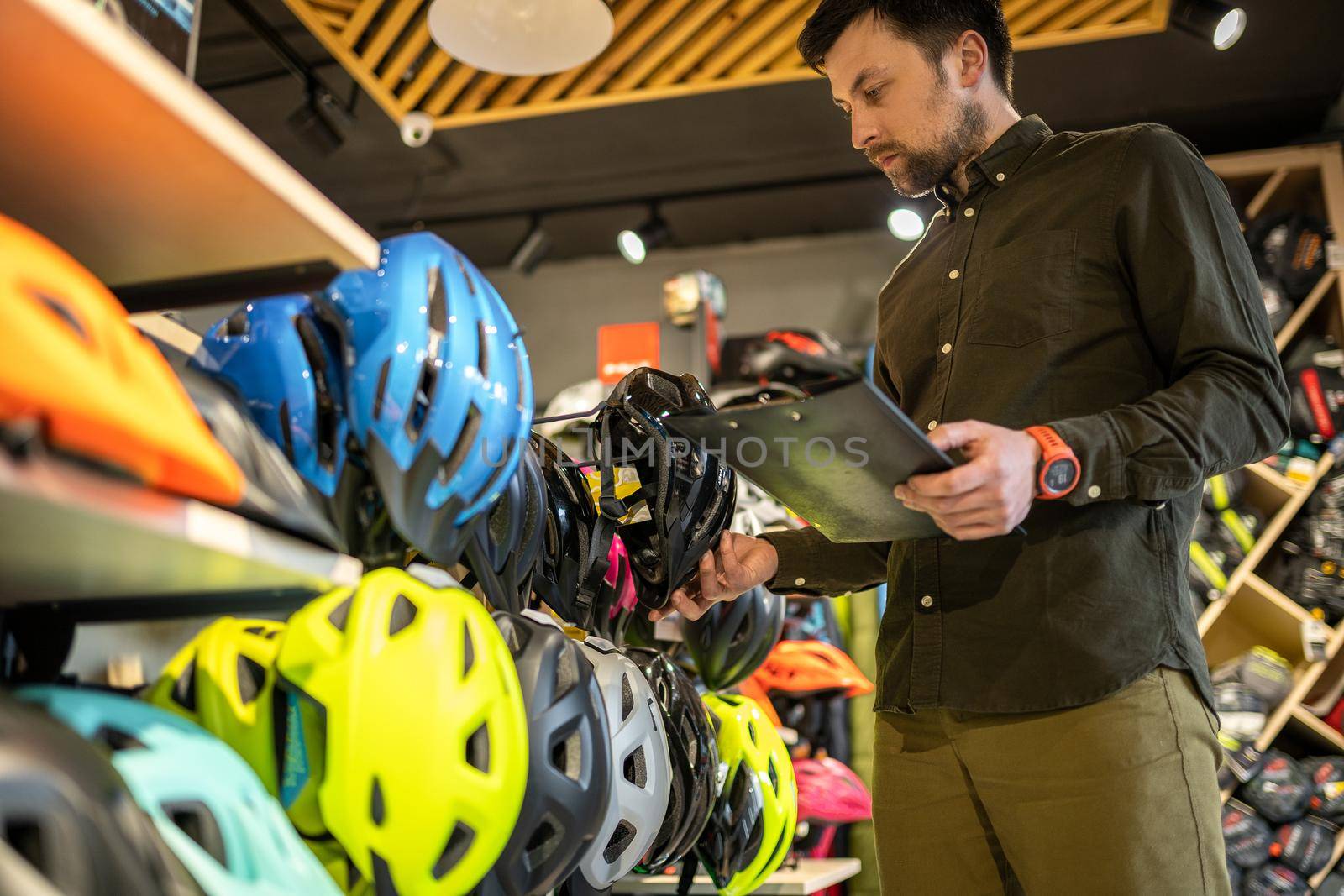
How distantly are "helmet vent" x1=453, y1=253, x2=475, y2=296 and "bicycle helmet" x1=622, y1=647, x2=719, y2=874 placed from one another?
30.5 inches

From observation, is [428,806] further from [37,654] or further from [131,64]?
[131,64]

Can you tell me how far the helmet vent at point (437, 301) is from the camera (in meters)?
1.22

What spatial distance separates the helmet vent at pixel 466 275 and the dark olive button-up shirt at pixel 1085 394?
73 cm

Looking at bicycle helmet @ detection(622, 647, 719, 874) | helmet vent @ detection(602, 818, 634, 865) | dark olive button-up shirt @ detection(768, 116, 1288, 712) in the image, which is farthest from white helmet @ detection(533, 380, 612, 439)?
helmet vent @ detection(602, 818, 634, 865)

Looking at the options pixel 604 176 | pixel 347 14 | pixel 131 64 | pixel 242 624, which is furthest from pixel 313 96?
pixel 131 64

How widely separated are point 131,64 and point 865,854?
3.60 m

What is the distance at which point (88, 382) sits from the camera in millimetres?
733

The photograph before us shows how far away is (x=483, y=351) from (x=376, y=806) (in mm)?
524

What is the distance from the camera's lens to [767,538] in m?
1.87

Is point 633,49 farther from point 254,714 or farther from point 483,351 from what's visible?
point 254,714

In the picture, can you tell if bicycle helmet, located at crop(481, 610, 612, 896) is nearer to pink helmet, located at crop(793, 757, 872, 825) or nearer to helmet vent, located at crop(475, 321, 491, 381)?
helmet vent, located at crop(475, 321, 491, 381)

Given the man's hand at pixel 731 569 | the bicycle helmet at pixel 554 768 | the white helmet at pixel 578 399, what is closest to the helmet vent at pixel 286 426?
the bicycle helmet at pixel 554 768

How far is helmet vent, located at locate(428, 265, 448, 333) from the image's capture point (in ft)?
4.01

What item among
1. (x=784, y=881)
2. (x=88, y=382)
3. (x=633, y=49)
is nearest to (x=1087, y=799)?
(x=88, y=382)
